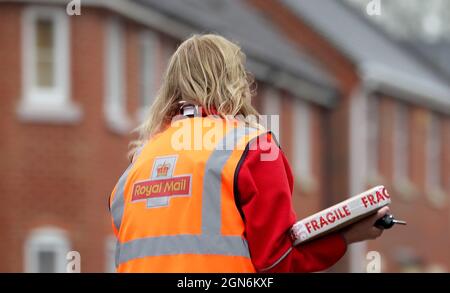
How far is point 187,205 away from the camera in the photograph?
5926mm

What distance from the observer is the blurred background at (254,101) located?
25.3m

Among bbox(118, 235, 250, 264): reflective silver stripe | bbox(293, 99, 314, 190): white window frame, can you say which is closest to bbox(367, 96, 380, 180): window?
bbox(293, 99, 314, 190): white window frame

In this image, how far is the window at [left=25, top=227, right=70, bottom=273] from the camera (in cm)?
2516

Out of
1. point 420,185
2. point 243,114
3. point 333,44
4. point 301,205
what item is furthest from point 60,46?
point 243,114

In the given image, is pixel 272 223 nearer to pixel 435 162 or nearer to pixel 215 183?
pixel 215 183

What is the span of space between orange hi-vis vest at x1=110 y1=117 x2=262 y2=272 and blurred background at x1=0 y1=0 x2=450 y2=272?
18.1ft

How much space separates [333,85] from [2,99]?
12.9 metres

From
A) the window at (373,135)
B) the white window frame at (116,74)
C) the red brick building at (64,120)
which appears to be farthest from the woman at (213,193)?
the window at (373,135)

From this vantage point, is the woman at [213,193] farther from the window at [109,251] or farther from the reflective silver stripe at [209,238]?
the window at [109,251]

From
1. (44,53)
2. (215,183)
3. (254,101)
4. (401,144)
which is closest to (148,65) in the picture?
(44,53)

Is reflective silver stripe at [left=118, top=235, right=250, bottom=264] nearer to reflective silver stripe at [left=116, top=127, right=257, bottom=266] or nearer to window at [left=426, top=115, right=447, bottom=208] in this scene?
reflective silver stripe at [left=116, top=127, right=257, bottom=266]

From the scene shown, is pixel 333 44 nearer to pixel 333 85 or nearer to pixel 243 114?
pixel 333 85

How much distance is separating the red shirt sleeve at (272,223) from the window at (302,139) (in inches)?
1162

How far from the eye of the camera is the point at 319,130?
36.8 m
